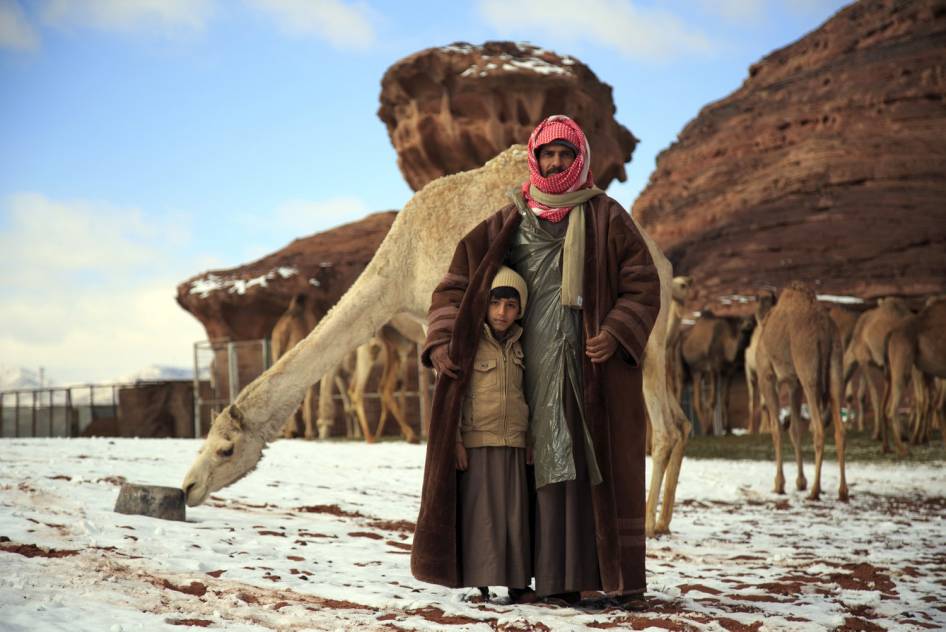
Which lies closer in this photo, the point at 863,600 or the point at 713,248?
the point at 863,600

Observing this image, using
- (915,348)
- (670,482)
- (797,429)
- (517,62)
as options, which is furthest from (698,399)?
(670,482)

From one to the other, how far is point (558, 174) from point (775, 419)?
290 inches

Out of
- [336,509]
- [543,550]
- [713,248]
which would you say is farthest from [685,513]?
[713,248]

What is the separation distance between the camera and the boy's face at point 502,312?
457cm

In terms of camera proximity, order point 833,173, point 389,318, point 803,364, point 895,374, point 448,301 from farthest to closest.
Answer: point 833,173 → point 895,374 → point 803,364 → point 389,318 → point 448,301

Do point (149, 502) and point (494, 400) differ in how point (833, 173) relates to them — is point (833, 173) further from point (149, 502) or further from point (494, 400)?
point (494, 400)

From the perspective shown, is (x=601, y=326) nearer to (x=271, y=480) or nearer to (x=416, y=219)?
(x=416, y=219)

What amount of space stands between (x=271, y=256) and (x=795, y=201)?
76.7 feet

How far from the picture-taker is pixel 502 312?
4.57 m

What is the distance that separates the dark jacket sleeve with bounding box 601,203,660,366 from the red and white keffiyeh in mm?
246

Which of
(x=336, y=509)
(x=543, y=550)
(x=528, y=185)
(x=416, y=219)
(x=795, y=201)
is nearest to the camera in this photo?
(x=543, y=550)

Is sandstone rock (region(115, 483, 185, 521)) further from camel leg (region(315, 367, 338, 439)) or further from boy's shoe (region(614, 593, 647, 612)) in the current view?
camel leg (region(315, 367, 338, 439))

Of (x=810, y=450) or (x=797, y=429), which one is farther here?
(x=810, y=450)

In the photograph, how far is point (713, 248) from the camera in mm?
44938
